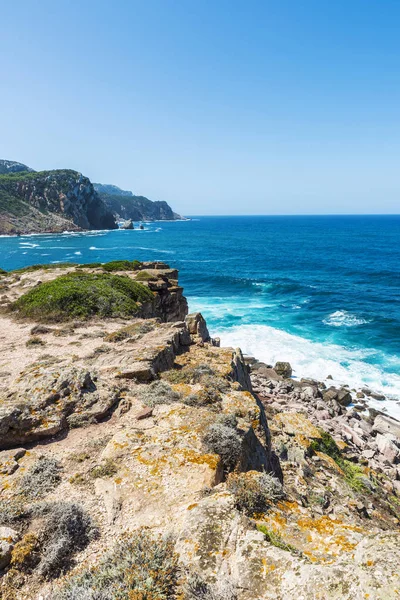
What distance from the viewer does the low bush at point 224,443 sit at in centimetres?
824

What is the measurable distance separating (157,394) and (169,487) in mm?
4416

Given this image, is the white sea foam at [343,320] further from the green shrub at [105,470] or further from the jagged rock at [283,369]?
the green shrub at [105,470]

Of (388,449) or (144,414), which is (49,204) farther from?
(388,449)

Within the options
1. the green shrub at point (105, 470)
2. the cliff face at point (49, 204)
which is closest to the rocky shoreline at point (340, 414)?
the green shrub at point (105, 470)

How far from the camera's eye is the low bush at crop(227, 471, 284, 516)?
6.34 meters

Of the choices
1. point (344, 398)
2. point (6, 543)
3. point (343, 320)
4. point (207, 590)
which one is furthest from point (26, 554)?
point (343, 320)

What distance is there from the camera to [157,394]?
37.1ft

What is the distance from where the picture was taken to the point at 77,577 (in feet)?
16.0

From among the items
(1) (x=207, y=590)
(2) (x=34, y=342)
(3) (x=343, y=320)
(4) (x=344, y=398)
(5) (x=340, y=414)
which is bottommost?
(5) (x=340, y=414)

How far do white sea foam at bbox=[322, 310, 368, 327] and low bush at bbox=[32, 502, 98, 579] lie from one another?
4028 cm

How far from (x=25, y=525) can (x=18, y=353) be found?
37.7 feet

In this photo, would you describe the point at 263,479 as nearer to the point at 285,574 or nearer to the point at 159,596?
the point at 285,574

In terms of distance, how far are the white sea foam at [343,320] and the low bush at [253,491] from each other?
37.6m

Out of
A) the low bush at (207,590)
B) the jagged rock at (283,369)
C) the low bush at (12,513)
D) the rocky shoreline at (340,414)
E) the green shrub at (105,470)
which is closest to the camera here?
the low bush at (207,590)
